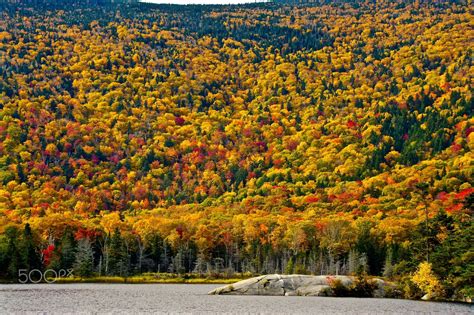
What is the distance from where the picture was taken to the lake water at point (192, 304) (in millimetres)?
82250

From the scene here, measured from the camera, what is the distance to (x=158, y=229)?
625 ft

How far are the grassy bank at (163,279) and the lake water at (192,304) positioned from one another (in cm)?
3552

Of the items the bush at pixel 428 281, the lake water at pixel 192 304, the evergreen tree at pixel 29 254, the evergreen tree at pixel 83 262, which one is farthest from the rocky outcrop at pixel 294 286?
the evergreen tree at pixel 29 254

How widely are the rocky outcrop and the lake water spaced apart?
4251mm

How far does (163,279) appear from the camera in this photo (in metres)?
153

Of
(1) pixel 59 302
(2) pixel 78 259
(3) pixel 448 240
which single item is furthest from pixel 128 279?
(3) pixel 448 240

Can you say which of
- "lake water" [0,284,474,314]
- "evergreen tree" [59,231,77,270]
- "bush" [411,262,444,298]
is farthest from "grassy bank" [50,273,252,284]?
"bush" [411,262,444,298]

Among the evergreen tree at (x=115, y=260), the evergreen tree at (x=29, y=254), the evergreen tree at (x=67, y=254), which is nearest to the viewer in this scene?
the evergreen tree at (x=29, y=254)

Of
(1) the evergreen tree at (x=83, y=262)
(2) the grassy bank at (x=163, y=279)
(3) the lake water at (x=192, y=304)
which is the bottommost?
(3) the lake water at (x=192, y=304)

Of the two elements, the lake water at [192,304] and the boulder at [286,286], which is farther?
the boulder at [286,286]

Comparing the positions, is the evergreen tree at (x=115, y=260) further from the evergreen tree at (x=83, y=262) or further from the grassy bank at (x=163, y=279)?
the evergreen tree at (x=83, y=262)

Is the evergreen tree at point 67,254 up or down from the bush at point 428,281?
up

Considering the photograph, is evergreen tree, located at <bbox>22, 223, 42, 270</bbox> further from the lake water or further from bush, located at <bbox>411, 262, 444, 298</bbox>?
bush, located at <bbox>411, 262, 444, 298</bbox>

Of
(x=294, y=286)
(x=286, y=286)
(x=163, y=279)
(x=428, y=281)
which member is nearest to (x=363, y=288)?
(x=294, y=286)
